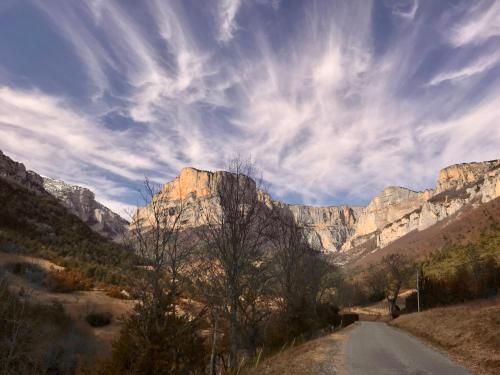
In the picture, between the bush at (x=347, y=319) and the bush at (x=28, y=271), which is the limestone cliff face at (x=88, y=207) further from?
the bush at (x=28, y=271)

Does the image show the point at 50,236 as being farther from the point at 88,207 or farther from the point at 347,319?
the point at 88,207

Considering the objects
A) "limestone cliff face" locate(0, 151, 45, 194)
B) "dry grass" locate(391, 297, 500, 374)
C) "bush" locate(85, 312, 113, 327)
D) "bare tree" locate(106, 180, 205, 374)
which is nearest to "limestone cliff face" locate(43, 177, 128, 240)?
"limestone cliff face" locate(0, 151, 45, 194)

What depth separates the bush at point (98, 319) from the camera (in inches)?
812

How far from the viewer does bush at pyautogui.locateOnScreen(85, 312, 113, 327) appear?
67.7ft

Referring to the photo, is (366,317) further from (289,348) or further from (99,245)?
(289,348)

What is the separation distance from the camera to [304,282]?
2323 centimetres

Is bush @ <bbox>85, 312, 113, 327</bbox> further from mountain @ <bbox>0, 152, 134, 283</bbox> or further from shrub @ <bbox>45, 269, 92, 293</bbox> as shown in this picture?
mountain @ <bbox>0, 152, 134, 283</bbox>

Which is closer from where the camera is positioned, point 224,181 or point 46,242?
point 224,181

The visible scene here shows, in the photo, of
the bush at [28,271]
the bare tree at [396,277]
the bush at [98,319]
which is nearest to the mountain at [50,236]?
the bush at [28,271]

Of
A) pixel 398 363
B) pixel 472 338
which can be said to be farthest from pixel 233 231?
pixel 472 338

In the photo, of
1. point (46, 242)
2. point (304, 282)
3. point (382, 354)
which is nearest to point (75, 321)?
point (304, 282)

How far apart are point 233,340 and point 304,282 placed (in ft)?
42.4

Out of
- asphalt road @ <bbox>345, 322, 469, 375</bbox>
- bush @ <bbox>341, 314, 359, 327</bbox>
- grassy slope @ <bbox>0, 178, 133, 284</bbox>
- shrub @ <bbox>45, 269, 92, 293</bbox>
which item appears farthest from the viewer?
bush @ <bbox>341, 314, 359, 327</bbox>

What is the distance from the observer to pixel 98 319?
2089 cm
